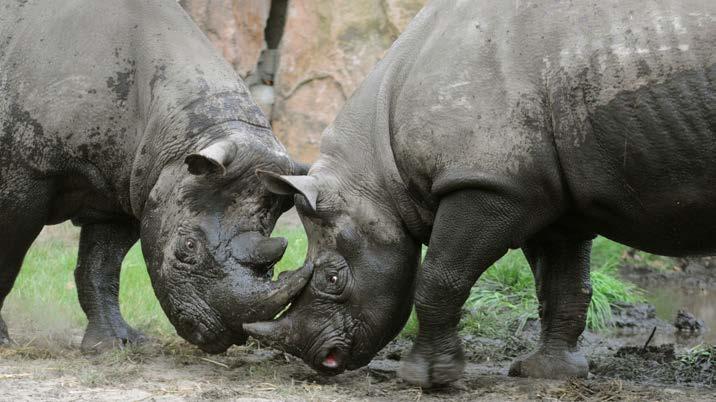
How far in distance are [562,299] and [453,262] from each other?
1091mm

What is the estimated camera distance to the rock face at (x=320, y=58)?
1166cm

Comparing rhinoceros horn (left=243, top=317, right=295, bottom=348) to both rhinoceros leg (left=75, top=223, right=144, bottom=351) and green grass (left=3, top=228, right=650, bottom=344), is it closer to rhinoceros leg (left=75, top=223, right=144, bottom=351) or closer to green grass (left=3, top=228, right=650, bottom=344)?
rhinoceros leg (left=75, top=223, right=144, bottom=351)

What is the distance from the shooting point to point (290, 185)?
5.21m

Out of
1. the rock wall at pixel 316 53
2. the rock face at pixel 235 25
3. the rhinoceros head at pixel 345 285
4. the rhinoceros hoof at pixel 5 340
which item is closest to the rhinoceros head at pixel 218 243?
the rhinoceros head at pixel 345 285

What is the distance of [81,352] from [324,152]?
68.7 inches

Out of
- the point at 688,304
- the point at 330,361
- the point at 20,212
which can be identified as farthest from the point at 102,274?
the point at 688,304

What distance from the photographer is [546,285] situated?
599 centimetres

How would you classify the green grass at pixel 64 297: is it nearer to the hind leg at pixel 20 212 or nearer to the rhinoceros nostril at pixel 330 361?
the hind leg at pixel 20 212

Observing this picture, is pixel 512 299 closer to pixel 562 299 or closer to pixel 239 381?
pixel 562 299

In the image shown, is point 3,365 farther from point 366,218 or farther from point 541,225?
point 541,225

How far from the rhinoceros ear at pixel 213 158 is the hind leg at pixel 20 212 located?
36.8 inches

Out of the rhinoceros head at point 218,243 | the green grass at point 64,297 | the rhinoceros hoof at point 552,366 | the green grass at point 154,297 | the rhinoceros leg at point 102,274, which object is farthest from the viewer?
the green grass at point 154,297

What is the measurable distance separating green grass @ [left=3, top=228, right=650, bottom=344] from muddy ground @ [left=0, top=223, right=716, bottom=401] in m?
0.31

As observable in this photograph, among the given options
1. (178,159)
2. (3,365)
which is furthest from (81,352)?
(178,159)
